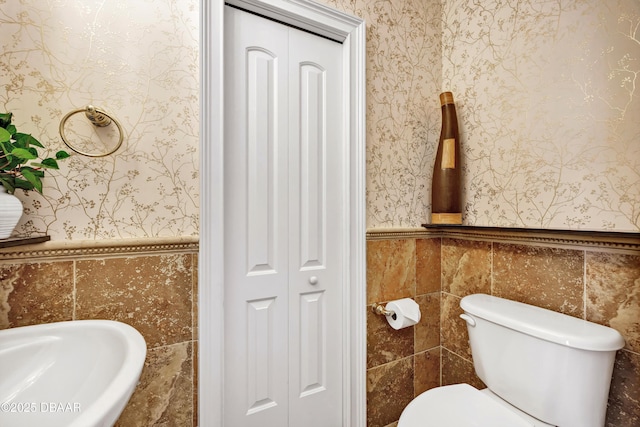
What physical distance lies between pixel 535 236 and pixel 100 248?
1.51 metres

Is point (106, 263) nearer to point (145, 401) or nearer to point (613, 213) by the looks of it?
point (145, 401)

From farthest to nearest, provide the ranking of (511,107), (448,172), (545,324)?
1. (448,172)
2. (511,107)
3. (545,324)

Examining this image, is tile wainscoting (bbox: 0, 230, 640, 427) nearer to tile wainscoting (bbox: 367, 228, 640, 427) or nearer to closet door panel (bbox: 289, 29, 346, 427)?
tile wainscoting (bbox: 367, 228, 640, 427)

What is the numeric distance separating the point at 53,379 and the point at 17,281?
0.32 metres

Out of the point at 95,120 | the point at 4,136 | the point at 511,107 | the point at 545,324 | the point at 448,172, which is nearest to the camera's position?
the point at 4,136

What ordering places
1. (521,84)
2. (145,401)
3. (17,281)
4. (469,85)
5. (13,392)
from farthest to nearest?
(469,85) → (521,84) → (145,401) → (17,281) → (13,392)

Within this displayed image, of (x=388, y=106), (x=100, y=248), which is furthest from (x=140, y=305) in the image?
(x=388, y=106)

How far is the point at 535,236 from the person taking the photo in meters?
1.18

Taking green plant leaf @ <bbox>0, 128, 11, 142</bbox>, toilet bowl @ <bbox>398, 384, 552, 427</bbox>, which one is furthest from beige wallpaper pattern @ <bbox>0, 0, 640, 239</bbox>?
toilet bowl @ <bbox>398, 384, 552, 427</bbox>

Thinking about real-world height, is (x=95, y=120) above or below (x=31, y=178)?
above

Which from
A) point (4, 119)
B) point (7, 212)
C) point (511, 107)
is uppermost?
point (511, 107)

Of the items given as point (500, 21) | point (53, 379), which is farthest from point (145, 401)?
point (500, 21)

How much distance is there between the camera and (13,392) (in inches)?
25.2

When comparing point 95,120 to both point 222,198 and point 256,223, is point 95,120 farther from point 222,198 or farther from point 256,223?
point 256,223
